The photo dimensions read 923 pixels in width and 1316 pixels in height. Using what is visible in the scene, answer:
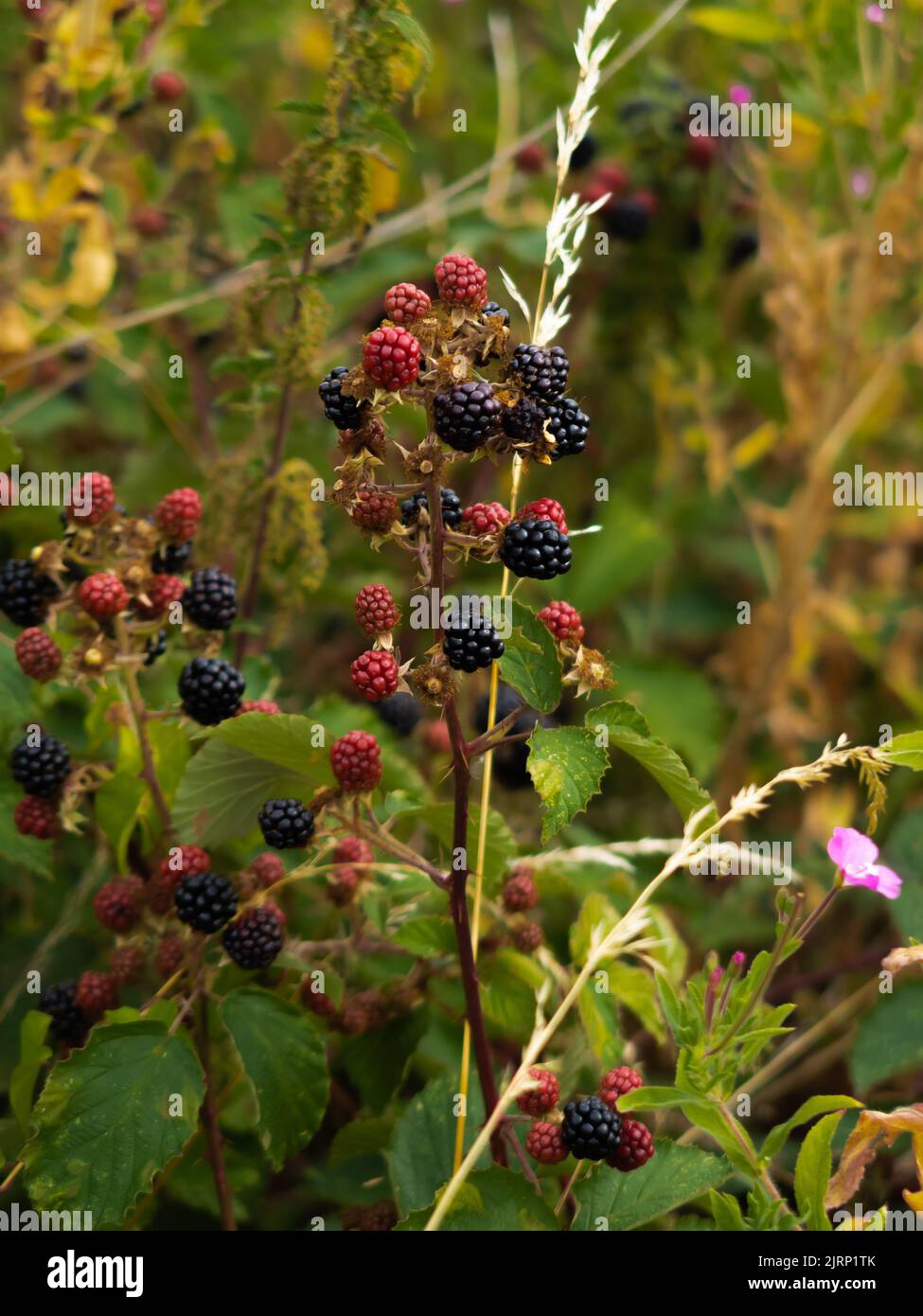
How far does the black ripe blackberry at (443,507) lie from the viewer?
2.81 ft

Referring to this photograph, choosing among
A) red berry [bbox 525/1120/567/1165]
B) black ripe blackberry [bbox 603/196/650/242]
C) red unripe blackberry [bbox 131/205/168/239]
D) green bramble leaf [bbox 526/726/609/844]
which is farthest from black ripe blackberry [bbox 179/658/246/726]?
black ripe blackberry [bbox 603/196/650/242]

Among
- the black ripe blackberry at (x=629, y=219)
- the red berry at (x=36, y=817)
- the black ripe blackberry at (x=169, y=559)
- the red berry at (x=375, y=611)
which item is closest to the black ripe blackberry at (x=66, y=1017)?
the red berry at (x=36, y=817)

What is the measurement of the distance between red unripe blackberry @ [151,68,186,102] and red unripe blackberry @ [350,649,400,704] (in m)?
1.25

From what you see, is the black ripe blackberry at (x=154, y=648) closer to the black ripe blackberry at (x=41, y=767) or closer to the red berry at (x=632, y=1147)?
the black ripe blackberry at (x=41, y=767)

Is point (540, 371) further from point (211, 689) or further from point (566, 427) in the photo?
point (211, 689)

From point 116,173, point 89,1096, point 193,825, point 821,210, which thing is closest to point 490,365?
point 193,825

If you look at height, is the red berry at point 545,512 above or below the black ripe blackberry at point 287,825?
above

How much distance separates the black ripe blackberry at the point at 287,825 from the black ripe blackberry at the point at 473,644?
0.61 feet

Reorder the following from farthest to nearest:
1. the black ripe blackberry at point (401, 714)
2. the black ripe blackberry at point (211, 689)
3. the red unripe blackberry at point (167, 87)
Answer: the red unripe blackberry at point (167, 87) → the black ripe blackberry at point (401, 714) → the black ripe blackberry at point (211, 689)

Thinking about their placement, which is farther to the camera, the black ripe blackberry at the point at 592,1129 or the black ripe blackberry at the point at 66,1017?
the black ripe blackberry at the point at 66,1017

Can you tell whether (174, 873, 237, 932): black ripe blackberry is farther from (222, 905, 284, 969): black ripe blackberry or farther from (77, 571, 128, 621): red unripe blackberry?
(77, 571, 128, 621): red unripe blackberry

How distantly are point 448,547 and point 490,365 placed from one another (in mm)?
125

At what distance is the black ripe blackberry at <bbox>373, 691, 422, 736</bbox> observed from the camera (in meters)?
1.35

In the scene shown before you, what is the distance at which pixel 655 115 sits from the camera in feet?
6.35
